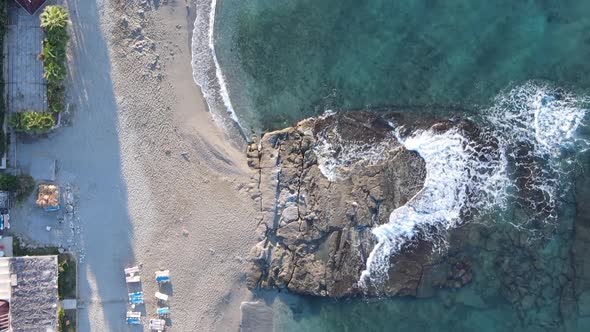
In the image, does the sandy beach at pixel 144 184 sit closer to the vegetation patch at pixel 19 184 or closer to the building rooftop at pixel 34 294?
the vegetation patch at pixel 19 184

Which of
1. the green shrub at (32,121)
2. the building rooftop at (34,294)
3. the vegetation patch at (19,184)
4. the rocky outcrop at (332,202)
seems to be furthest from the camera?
the rocky outcrop at (332,202)

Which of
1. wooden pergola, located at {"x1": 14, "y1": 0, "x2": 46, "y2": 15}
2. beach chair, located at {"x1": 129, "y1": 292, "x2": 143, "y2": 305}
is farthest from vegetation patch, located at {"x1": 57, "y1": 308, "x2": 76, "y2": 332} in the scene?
wooden pergola, located at {"x1": 14, "y1": 0, "x2": 46, "y2": 15}

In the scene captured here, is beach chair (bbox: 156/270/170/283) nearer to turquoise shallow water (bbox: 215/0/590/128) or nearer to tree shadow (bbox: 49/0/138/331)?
tree shadow (bbox: 49/0/138/331)

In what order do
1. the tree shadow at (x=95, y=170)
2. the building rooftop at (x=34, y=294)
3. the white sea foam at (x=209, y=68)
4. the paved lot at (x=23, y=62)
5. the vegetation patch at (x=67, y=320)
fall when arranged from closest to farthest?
the building rooftop at (x=34, y=294)
the paved lot at (x=23, y=62)
the vegetation patch at (x=67, y=320)
the tree shadow at (x=95, y=170)
the white sea foam at (x=209, y=68)

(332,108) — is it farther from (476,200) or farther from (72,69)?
(72,69)

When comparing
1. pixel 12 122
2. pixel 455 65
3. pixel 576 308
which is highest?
pixel 455 65

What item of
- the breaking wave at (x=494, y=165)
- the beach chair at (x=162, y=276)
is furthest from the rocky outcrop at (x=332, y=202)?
the beach chair at (x=162, y=276)

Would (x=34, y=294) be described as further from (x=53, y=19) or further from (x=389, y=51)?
(x=389, y=51)

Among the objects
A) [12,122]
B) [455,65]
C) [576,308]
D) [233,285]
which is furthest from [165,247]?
[576,308]
